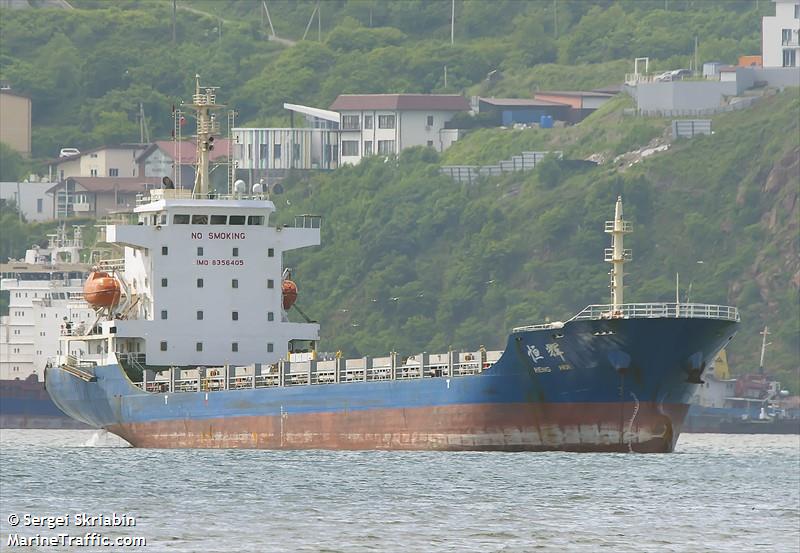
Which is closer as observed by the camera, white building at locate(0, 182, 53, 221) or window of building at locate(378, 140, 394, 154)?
window of building at locate(378, 140, 394, 154)

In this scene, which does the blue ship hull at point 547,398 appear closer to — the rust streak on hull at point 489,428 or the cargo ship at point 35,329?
the rust streak on hull at point 489,428

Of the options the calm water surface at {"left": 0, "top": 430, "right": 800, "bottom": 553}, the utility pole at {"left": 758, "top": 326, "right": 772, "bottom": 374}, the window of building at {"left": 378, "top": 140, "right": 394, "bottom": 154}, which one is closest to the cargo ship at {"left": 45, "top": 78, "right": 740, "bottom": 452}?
the calm water surface at {"left": 0, "top": 430, "right": 800, "bottom": 553}

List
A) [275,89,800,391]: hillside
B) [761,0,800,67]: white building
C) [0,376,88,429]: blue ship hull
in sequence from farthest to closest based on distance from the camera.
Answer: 1. [761,0,800,67]: white building
2. [275,89,800,391]: hillside
3. [0,376,88,429]: blue ship hull

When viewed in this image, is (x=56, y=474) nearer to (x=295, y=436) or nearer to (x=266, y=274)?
(x=295, y=436)

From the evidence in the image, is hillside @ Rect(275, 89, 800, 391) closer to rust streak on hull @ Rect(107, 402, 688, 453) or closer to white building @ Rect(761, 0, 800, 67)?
white building @ Rect(761, 0, 800, 67)

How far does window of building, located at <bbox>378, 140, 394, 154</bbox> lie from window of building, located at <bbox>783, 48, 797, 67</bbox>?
26.8m

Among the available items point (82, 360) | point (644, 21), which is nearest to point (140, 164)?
point (644, 21)

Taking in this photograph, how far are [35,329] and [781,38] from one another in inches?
2462

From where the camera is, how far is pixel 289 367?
72.4m

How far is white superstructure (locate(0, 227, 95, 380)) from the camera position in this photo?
397 feet

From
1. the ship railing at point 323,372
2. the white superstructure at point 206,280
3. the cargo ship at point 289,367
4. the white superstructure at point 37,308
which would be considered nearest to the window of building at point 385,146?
the white superstructure at point 37,308

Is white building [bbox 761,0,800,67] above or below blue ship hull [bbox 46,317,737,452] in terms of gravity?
above

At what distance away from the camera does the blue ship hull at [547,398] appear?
6544 cm

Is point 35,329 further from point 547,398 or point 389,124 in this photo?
point 547,398
